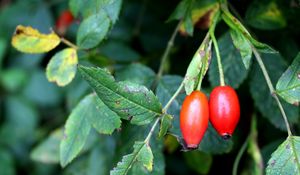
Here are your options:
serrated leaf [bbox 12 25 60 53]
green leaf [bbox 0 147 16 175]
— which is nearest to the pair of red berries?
serrated leaf [bbox 12 25 60 53]

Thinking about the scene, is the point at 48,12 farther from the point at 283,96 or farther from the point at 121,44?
the point at 283,96

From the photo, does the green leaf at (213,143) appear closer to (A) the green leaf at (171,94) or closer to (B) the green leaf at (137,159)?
(A) the green leaf at (171,94)

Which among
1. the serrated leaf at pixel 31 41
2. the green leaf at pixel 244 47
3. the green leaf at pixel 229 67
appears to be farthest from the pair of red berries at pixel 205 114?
the serrated leaf at pixel 31 41

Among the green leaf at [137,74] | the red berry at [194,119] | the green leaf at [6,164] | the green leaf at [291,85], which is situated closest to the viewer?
the red berry at [194,119]

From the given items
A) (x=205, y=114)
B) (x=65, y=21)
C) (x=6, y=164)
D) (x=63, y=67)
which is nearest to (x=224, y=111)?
(x=205, y=114)

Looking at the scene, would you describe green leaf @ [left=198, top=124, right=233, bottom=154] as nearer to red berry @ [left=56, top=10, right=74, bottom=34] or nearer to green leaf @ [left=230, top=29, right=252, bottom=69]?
green leaf @ [left=230, top=29, right=252, bottom=69]

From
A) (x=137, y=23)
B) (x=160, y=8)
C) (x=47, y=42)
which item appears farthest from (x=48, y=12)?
(x=47, y=42)
